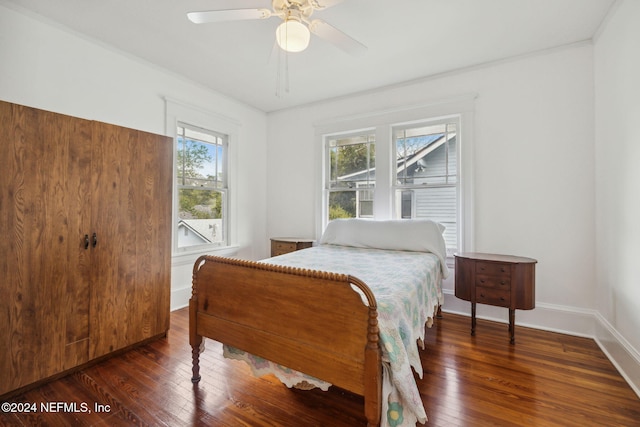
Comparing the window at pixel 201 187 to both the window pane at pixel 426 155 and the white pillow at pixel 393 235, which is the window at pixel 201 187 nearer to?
the white pillow at pixel 393 235

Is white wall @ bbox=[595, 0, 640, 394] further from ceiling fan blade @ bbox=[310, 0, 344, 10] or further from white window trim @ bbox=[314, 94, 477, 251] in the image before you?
ceiling fan blade @ bbox=[310, 0, 344, 10]

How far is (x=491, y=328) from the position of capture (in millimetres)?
2857

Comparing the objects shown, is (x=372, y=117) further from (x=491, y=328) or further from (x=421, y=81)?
(x=491, y=328)

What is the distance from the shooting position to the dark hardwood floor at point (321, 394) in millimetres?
1601

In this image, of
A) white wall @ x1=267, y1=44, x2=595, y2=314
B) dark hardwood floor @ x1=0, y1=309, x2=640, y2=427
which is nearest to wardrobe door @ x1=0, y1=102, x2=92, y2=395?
dark hardwood floor @ x1=0, y1=309, x2=640, y2=427

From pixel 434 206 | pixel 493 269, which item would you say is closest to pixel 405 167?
pixel 434 206

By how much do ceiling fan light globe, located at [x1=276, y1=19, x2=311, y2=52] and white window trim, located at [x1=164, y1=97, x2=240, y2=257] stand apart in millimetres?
2027

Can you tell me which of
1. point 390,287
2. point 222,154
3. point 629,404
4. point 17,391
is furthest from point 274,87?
point 629,404

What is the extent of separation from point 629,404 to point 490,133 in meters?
2.44

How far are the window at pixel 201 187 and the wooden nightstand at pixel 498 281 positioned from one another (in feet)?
9.92

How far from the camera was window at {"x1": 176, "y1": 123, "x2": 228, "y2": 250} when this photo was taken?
3463 mm

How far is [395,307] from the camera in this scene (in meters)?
1.45

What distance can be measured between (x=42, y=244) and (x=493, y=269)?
3516 millimetres

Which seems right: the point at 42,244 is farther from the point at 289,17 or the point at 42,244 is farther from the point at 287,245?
the point at 287,245
